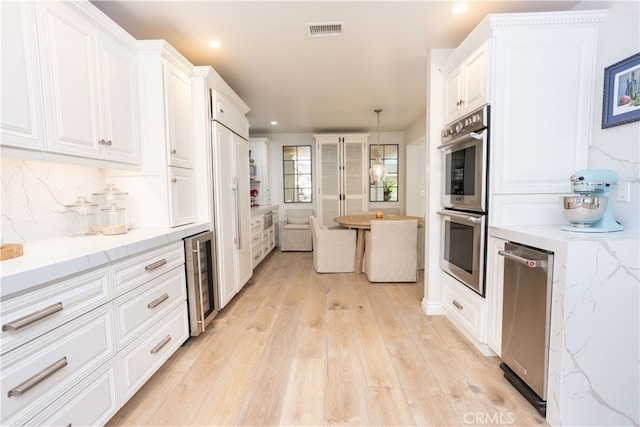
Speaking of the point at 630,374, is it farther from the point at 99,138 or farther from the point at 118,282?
the point at 99,138

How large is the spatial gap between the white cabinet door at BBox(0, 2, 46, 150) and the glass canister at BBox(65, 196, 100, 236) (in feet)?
1.90

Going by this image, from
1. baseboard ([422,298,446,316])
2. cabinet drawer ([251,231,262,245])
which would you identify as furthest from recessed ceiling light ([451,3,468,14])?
cabinet drawer ([251,231,262,245])

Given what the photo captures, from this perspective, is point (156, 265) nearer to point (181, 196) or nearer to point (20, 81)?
point (181, 196)

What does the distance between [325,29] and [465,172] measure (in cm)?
156

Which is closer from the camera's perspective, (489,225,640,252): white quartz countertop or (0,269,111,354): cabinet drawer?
(0,269,111,354): cabinet drawer

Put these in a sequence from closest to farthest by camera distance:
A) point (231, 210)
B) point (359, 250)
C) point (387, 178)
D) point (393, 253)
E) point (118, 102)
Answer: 1. point (118, 102)
2. point (231, 210)
3. point (393, 253)
4. point (359, 250)
5. point (387, 178)

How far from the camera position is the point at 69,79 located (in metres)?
1.50

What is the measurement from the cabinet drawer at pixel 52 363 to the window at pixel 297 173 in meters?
5.05

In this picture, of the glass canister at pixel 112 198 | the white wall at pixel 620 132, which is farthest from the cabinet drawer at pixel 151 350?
the white wall at pixel 620 132

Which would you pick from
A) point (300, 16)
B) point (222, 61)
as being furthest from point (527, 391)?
point (222, 61)

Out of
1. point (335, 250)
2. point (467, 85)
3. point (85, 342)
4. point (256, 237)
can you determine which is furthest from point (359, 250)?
point (85, 342)

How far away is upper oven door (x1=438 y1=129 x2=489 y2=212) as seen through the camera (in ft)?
6.33

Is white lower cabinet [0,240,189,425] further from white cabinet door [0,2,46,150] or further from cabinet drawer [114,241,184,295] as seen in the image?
white cabinet door [0,2,46,150]
